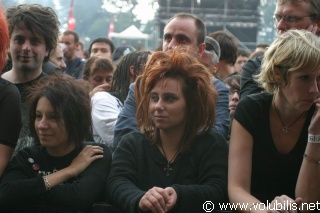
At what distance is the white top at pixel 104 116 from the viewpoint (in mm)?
5566

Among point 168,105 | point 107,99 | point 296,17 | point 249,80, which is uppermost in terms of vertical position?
point 296,17

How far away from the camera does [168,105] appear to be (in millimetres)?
4152

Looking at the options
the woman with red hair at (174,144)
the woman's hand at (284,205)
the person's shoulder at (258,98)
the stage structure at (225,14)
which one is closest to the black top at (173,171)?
the woman with red hair at (174,144)

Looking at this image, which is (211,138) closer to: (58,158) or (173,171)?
(173,171)

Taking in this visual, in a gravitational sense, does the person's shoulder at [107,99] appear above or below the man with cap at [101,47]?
below

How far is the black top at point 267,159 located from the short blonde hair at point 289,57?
211mm

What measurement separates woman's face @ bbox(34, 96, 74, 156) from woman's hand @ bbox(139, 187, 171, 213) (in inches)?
32.7

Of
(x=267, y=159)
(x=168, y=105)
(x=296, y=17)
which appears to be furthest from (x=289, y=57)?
(x=296, y=17)

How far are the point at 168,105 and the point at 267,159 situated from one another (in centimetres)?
69

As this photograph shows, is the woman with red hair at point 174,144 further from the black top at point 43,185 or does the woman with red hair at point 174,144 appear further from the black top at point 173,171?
the black top at point 43,185

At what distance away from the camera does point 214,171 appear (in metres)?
4.01

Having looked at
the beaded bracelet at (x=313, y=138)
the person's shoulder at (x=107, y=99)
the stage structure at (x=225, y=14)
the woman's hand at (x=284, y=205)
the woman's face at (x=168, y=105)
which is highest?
the stage structure at (x=225, y=14)

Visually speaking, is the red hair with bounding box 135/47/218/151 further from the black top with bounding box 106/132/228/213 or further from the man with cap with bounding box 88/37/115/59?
the man with cap with bounding box 88/37/115/59

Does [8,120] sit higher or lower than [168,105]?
lower
